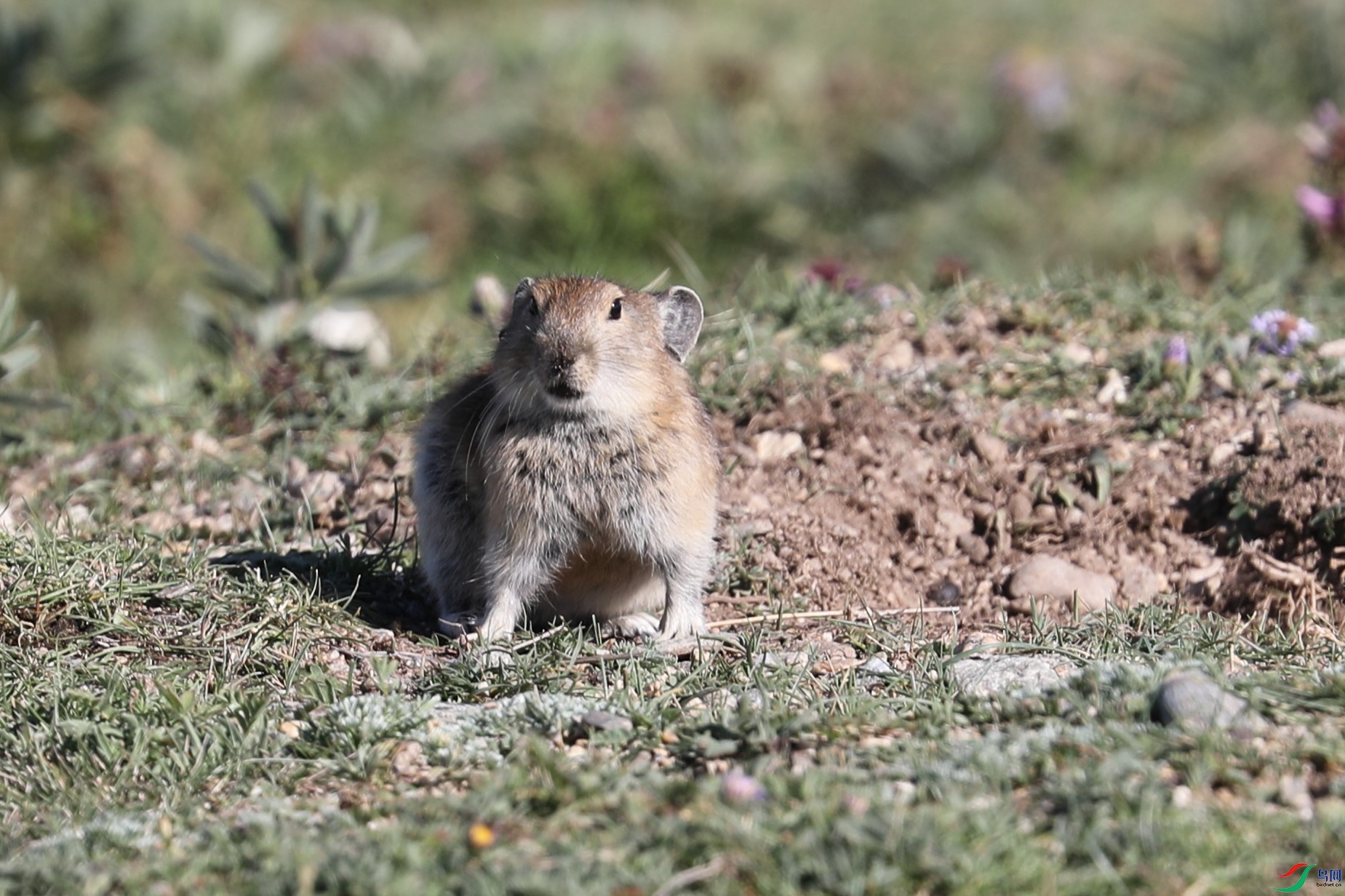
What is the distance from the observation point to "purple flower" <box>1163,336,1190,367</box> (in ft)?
20.3

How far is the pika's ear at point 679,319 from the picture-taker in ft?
16.7

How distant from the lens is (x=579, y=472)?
4758mm

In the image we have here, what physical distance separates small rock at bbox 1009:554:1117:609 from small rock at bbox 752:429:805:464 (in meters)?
1.00

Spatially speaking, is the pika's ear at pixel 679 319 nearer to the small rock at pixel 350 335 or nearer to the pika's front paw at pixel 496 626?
the pika's front paw at pixel 496 626

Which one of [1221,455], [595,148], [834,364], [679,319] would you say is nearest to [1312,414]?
[1221,455]

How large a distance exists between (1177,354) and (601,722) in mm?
3272

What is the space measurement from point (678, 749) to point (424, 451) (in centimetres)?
170

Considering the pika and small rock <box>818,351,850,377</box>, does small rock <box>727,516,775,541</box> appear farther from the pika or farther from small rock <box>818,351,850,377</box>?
small rock <box>818,351,850,377</box>

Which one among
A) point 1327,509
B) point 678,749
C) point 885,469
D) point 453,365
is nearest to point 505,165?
point 453,365

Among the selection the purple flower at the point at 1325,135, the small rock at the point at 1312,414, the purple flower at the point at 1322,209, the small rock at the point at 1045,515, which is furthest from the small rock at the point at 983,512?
the purple flower at the point at 1325,135

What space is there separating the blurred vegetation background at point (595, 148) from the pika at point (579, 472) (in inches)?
173

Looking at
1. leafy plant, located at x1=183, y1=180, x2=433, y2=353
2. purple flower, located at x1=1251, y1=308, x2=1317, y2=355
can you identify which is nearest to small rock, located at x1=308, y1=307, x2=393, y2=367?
leafy plant, located at x1=183, y1=180, x2=433, y2=353

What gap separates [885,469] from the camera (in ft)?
19.5

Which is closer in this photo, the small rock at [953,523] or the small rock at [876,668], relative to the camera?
the small rock at [876,668]
